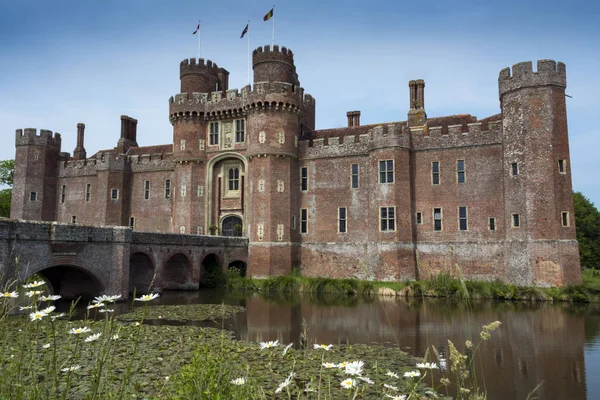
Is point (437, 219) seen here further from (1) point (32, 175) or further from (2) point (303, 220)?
(1) point (32, 175)

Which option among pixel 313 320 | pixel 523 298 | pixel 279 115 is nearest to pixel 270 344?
pixel 313 320

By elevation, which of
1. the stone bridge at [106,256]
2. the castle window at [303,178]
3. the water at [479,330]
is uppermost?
the castle window at [303,178]

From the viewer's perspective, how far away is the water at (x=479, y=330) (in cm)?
983

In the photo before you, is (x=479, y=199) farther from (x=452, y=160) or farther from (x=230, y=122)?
(x=230, y=122)

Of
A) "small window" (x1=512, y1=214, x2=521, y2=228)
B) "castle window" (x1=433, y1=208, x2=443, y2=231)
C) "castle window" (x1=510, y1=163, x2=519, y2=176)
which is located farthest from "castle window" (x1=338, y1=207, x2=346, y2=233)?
"castle window" (x1=510, y1=163, x2=519, y2=176)

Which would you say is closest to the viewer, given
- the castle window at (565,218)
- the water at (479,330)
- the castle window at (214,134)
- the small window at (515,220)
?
the water at (479,330)

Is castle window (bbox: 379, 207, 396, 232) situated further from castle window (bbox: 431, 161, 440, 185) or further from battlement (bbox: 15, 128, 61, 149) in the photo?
battlement (bbox: 15, 128, 61, 149)

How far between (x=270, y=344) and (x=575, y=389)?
27.3 feet

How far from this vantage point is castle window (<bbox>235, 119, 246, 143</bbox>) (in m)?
33.5

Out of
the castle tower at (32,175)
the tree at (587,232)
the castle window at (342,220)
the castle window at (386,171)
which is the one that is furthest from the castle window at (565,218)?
the castle tower at (32,175)

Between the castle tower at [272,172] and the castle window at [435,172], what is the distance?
923 cm

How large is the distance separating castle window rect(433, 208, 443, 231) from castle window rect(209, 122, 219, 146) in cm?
1630

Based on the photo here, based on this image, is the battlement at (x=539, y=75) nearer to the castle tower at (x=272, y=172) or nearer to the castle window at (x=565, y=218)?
the castle window at (x=565, y=218)

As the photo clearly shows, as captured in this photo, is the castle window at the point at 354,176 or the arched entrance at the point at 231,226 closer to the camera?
the castle window at the point at 354,176
